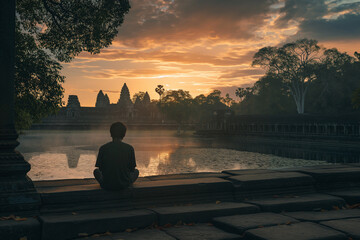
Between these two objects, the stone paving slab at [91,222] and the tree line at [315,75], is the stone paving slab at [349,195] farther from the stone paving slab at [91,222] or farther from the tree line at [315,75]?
the tree line at [315,75]

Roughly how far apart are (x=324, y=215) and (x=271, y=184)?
3.04ft

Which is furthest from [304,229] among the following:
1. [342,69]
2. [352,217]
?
[342,69]

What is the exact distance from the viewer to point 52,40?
11.9 meters

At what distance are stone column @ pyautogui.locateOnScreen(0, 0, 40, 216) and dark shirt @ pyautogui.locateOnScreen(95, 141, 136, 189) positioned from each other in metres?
0.89

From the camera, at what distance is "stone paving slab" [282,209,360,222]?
4555mm

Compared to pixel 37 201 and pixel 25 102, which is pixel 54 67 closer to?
pixel 25 102

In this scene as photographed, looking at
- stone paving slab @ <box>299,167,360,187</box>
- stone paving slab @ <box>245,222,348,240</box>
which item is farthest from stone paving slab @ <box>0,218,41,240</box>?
stone paving slab @ <box>299,167,360,187</box>

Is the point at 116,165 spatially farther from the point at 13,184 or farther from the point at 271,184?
the point at 271,184

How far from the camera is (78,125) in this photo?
322ft

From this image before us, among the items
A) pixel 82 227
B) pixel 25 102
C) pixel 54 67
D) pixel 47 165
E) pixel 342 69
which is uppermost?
pixel 342 69

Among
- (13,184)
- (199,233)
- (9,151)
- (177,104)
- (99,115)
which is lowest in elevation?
(199,233)

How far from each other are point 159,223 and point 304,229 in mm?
1709

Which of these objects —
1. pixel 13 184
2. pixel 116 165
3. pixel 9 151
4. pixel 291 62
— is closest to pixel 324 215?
pixel 116 165

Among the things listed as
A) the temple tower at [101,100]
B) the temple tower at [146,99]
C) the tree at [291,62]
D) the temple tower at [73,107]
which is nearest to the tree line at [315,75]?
the tree at [291,62]
